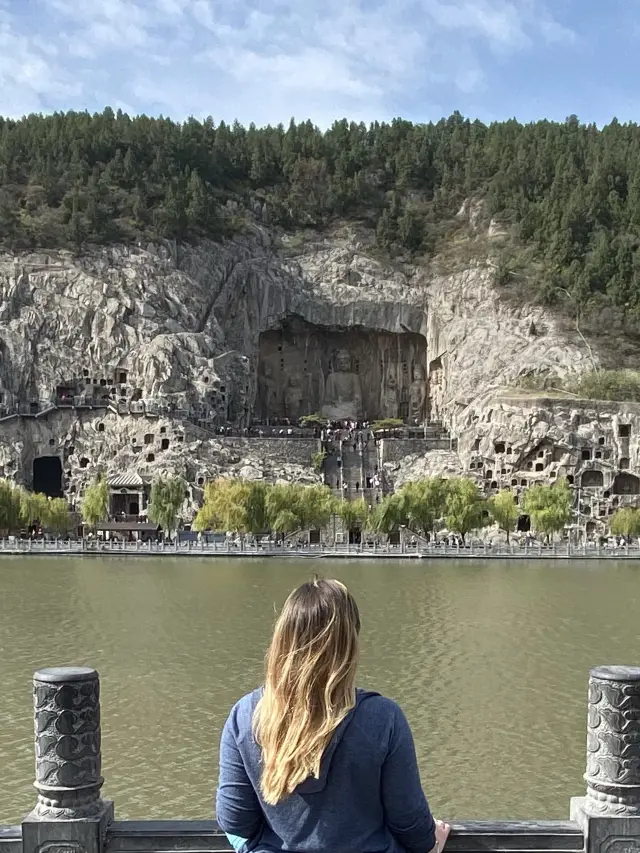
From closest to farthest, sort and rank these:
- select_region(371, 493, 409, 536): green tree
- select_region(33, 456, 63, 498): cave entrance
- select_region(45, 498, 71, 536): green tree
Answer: select_region(371, 493, 409, 536): green tree → select_region(45, 498, 71, 536): green tree → select_region(33, 456, 63, 498): cave entrance

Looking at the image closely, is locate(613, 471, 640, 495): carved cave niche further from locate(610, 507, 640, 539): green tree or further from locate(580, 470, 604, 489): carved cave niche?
locate(610, 507, 640, 539): green tree

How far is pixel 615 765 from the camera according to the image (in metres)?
6.96

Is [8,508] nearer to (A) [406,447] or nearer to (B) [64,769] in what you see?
(A) [406,447]

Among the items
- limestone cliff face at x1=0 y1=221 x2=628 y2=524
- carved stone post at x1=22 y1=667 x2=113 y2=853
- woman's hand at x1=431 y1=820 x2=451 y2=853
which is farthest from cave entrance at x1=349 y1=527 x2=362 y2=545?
woman's hand at x1=431 y1=820 x2=451 y2=853

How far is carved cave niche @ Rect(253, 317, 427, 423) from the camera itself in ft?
324

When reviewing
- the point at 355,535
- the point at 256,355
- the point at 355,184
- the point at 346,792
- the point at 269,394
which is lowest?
the point at 355,535

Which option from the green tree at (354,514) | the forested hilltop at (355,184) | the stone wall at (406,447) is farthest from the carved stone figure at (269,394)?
the green tree at (354,514)

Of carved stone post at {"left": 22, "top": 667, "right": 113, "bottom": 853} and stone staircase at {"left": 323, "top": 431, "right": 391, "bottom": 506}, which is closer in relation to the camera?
carved stone post at {"left": 22, "top": 667, "right": 113, "bottom": 853}

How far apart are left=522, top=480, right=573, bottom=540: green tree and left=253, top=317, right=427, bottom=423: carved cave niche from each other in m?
30.8

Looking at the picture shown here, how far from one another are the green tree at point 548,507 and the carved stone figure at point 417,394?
29.7 m

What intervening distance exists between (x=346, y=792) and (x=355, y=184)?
10593cm

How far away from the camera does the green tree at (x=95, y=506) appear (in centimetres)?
6875

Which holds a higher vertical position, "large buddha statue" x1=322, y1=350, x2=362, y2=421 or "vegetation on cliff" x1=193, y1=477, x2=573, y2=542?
A: "large buddha statue" x1=322, y1=350, x2=362, y2=421

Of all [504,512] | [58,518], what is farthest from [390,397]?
[58,518]
